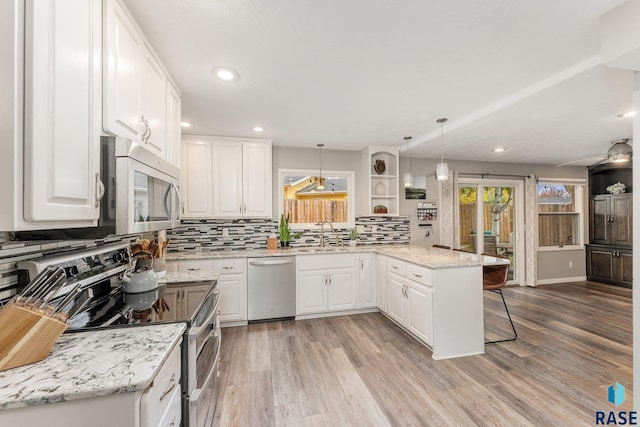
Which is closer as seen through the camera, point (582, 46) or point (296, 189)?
point (582, 46)

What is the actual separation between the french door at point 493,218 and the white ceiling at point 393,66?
1677 millimetres

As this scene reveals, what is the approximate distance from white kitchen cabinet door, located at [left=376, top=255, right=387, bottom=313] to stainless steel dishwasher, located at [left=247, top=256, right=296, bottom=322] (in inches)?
42.7

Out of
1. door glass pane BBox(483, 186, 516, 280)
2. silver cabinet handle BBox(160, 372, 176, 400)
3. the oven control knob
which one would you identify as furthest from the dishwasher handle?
door glass pane BBox(483, 186, 516, 280)

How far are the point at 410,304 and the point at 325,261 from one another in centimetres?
111

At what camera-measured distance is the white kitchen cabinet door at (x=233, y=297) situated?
312cm

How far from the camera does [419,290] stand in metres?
2.65

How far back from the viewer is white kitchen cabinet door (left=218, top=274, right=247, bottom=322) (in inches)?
123

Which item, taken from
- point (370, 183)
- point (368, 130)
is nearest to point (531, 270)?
point (370, 183)

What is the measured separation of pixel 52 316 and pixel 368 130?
305cm

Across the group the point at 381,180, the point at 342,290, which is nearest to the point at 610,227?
the point at 381,180

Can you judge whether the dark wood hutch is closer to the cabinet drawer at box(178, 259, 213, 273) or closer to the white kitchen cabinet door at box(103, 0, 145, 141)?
the cabinet drawer at box(178, 259, 213, 273)

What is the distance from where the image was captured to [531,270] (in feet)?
16.1

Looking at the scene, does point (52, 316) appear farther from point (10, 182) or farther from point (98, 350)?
point (10, 182)

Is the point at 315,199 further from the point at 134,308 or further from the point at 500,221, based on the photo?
the point at 500,221
